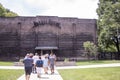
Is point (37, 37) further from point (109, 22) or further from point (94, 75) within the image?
point (94, 75)

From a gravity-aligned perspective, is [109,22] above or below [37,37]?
above

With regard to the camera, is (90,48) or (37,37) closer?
(90,48)

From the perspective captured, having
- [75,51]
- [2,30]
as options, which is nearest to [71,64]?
[75,51]

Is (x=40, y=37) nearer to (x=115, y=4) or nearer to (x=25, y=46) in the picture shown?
(x=25, y=46)

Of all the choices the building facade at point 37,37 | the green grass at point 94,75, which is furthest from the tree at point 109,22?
the green grass at point 94,75

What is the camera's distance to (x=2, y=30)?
Result: 56.2m

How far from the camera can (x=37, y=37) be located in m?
56.2

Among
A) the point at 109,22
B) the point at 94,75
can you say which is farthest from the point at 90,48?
the point at 94,75

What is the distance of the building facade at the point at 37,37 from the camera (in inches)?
2208

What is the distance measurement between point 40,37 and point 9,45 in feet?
19.7

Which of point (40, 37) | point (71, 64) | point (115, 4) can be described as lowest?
point (71, 64)

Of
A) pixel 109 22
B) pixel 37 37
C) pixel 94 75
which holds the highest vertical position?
pixel 109 22

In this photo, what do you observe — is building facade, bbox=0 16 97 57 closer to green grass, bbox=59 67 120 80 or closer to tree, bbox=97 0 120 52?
tree, bbox=97 0 120 52

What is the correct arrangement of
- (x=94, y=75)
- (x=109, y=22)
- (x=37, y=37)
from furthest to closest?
(x=109, y=22), (x=37, y=37), (x=94, y=75)
